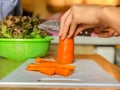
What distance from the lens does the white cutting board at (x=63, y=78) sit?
29.3 inches

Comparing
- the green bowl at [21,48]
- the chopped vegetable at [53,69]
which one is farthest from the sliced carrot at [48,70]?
the green bowl at [21,48]

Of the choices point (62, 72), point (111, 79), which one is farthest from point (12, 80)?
point (111, 79)

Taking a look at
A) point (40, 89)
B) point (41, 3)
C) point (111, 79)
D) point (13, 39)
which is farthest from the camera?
point (41, 3)

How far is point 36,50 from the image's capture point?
121 cm

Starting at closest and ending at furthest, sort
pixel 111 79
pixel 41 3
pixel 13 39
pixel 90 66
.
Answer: pixel 111 79 → pixel 90 66 → pixel 13 39 → pixel 41 3

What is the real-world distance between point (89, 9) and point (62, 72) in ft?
0.67

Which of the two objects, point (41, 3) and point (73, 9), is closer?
point (73, 9)

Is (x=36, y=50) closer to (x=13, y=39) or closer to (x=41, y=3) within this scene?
(x=13, y=39)

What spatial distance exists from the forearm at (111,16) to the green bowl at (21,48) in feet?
1.26

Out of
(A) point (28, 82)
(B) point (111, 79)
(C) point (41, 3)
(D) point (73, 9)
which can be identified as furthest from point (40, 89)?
(C) point (41, 3)

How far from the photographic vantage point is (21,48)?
118 cm

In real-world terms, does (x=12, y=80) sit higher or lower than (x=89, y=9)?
lower

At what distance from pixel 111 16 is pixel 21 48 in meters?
0.46

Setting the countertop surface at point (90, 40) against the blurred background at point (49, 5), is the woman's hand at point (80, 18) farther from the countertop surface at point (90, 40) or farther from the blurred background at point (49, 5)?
the blurred background at point (49, 5)
